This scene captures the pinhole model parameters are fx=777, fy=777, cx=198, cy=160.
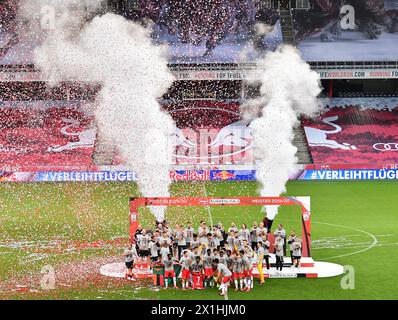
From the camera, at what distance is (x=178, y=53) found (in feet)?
161

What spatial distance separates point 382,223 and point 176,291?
43.6 feet

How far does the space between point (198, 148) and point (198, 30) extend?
8.55 m

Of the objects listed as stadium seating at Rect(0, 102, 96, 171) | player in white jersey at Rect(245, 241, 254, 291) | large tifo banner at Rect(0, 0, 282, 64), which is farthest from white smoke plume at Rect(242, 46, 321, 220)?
stadium seating at Rect(0, 102, 96, 171)

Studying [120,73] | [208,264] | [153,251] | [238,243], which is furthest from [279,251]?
[120,73]

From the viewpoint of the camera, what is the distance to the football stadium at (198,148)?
21234 millimetres

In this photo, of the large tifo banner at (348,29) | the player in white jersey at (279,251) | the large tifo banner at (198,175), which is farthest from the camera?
the large tifo banner at (348,29)

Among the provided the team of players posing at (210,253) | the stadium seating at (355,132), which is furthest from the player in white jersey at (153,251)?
the stadium seating at (355,132)

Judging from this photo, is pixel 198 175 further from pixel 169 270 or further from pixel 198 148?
pixel 169 270

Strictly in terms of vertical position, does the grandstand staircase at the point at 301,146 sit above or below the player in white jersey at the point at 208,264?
above

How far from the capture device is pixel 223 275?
19.7 meters

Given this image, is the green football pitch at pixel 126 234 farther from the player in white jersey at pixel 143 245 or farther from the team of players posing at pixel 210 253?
the player in white jersey at pixel 143 245

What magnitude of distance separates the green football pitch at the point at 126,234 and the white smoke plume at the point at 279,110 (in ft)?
5.70

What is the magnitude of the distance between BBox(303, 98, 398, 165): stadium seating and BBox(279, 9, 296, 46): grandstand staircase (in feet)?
16.1

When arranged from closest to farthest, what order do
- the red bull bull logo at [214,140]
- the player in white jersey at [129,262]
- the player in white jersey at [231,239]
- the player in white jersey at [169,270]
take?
the player in white jersey at [169,270] → the player in white jersey at [129,262] → the player in white jersey at [231,239] → the red bull bull logo at [214,140]
